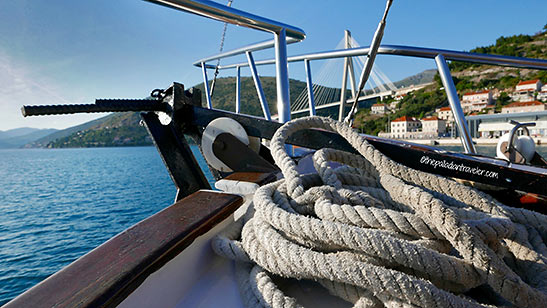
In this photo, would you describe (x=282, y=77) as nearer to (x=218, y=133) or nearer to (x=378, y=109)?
(x=218, y=133)

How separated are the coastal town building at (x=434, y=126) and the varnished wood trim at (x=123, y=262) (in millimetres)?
33924

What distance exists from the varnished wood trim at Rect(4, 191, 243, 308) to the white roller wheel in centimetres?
59

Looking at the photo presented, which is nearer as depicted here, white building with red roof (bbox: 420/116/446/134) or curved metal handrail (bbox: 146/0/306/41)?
curved metal handrail (bbox: 146/0/306/41)

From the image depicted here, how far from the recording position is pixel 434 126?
30438 mm

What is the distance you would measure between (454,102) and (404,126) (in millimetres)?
34065

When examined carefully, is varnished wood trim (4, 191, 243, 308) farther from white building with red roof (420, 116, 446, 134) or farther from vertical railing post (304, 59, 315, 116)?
white building with red roof (420, 116, 446, 134)

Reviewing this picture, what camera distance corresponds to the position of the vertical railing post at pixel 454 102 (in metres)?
1.29

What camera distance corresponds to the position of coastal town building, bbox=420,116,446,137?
1189 inches

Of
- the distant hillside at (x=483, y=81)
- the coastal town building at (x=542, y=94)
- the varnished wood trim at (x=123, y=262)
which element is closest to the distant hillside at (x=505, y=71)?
the distant hillside at (x=483, y=81)

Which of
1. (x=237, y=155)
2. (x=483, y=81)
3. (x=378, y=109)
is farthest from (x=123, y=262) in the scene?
(x=483, y=81)

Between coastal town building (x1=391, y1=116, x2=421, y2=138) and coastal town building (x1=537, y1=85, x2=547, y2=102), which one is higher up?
coastal town building (x1=537, y1=85, x2=547, y2=102)

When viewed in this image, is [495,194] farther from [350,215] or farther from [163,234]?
[163,234]

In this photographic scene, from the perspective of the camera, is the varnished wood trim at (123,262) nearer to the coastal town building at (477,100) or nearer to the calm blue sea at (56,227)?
the calm blue sea at (56,227)

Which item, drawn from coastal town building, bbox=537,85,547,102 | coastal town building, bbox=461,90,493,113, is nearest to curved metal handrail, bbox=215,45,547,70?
coastal town building, bbox=461,90,493,113
